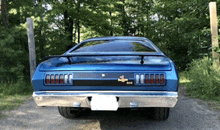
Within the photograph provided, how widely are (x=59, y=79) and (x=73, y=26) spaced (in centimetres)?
1625

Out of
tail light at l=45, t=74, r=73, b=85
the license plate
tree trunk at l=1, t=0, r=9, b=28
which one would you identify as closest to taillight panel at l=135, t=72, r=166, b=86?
the license plate

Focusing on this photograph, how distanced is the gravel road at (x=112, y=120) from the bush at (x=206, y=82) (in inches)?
34.7

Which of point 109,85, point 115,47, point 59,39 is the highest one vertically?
point 59,39

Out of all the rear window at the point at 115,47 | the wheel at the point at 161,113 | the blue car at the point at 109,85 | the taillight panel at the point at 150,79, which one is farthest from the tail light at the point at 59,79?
the wheel at the point at 161,113

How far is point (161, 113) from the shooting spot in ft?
10.3

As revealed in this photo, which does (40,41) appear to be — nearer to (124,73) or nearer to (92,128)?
(92,128)

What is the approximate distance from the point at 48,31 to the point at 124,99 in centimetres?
594

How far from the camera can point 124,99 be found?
2.48 m

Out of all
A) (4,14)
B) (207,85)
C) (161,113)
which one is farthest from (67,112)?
(4,14)

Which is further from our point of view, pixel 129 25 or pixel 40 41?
pixel 129 25

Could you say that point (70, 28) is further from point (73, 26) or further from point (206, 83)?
point (206, 83)

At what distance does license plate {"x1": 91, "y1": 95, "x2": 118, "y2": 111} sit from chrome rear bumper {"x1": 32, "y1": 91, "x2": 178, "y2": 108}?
48mm

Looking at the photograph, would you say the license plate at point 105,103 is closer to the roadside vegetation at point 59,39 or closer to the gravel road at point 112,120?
the gravel road at point 112,120

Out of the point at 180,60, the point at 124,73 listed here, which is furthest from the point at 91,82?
the point at 180,60
